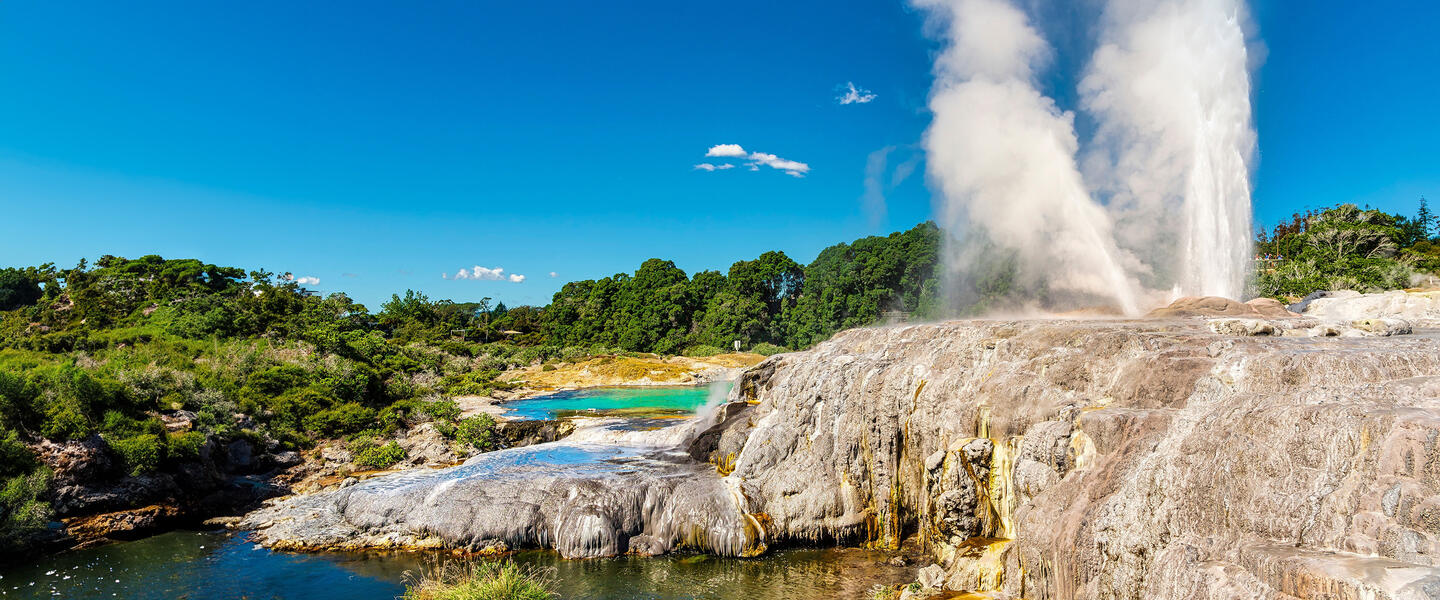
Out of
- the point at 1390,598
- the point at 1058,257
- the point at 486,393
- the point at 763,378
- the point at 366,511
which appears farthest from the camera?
the point at 486,393

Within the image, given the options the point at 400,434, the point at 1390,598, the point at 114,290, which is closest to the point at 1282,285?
the point at 1390,598

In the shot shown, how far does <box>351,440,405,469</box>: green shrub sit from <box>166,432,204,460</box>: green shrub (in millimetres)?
4942

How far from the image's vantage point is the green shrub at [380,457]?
79.1 feet

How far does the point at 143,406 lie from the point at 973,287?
4909cm

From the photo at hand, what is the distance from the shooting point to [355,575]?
1498 centimetres

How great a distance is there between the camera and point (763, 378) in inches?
942

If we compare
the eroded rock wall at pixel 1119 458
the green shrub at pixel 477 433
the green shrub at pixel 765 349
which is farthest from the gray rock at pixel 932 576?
the green shrub at pixel 765 349

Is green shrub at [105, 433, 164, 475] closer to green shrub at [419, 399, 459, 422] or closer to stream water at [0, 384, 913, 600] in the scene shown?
stream water at [0, 384, 913, 600]

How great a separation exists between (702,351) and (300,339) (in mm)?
40023

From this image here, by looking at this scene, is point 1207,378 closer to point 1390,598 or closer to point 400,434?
point 1390,598

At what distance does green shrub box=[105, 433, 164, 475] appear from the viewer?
18141 millimetres

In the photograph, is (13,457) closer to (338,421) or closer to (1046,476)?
(338,421)

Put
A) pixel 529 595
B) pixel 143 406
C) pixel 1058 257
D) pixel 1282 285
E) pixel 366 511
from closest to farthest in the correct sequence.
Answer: pixel 529 595, pixel 366 511, pixel 143 406, pixel 1058 257, pixel 1282 285

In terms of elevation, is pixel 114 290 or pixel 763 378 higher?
pixel 114 290
